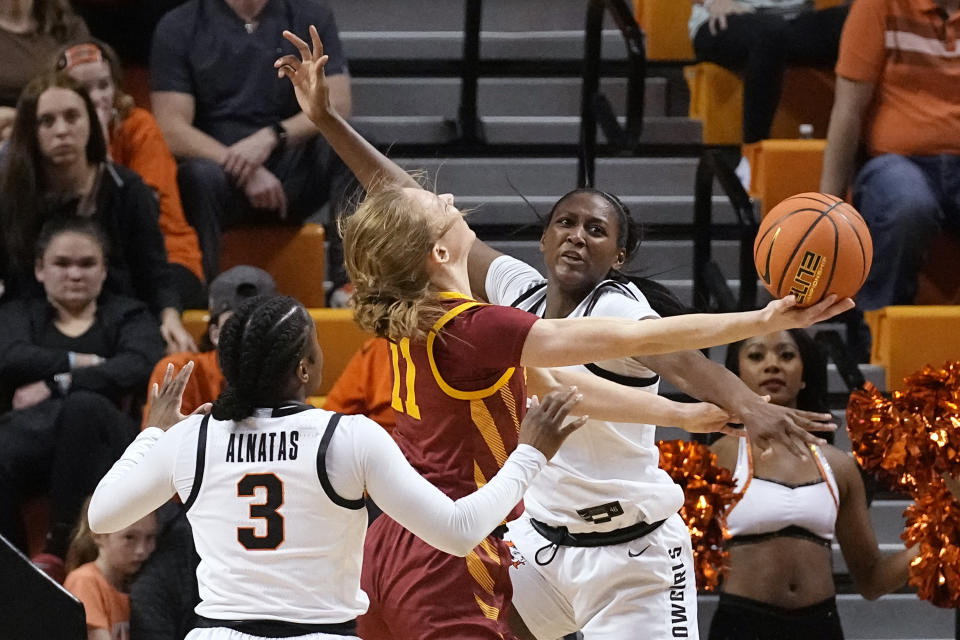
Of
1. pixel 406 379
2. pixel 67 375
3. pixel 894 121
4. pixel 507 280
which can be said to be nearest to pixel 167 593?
pixel 67 375

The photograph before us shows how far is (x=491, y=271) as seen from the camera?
5000 mm

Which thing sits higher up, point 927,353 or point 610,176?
point 610,176

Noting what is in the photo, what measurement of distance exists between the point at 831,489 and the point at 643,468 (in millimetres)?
1301

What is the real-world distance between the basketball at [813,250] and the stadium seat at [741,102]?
12.9ft

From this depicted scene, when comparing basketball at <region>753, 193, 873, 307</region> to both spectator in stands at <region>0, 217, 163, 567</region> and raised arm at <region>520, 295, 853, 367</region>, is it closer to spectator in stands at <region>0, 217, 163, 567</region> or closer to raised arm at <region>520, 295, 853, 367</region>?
raised arm at <region>520, 295, 853, 367</region>

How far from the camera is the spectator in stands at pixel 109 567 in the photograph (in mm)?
5246

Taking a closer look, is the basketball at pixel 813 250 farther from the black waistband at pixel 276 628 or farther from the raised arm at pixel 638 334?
the black waistband at pixel 276 628

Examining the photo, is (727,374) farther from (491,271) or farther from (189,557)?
(189,557)

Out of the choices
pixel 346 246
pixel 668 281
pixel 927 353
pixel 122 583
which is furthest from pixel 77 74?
pixel 927 353

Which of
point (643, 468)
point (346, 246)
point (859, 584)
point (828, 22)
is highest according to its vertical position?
point (828, 22)

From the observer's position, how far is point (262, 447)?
10.7 ft

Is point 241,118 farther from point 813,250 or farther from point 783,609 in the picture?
point 813,250

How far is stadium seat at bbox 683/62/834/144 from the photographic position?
767 cm

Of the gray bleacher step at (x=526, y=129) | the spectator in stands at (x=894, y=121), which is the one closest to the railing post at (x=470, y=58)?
the gray bleacher step at (x=526, y=129)
